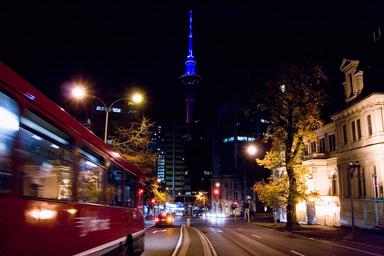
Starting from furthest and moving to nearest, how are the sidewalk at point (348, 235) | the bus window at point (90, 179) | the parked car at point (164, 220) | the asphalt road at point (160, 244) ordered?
the parked car at point (164, 220)
the sidewalk at point (348, 235)
the asphalt road at point (160, 244)
the bus window at point (90, 179)

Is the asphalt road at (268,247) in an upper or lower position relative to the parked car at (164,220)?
lower

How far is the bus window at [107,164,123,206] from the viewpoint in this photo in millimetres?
10777

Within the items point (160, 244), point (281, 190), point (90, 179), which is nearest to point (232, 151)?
point (281, 190)

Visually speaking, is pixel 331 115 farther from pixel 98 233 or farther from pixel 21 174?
pixel 21 174

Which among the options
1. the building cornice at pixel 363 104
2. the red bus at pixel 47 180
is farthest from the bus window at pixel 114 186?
the building cornice at pixel 363 104

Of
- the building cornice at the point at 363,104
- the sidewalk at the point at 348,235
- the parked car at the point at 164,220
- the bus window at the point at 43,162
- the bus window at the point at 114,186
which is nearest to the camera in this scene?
the bus window at the point at 43,162

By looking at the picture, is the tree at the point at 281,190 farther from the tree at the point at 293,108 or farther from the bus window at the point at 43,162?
the bus window at the point at 43,162

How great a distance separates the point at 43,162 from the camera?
634 cm

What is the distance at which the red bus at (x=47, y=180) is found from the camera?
5332 mm

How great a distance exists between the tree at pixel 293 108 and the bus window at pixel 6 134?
114 ft

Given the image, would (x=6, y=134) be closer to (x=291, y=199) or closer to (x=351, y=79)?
(x=291, y=199)

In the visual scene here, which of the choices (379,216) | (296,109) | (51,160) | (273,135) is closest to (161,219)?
(273,135)

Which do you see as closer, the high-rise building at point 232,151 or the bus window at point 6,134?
the bus window at point 6,134

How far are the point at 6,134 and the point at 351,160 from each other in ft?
131
